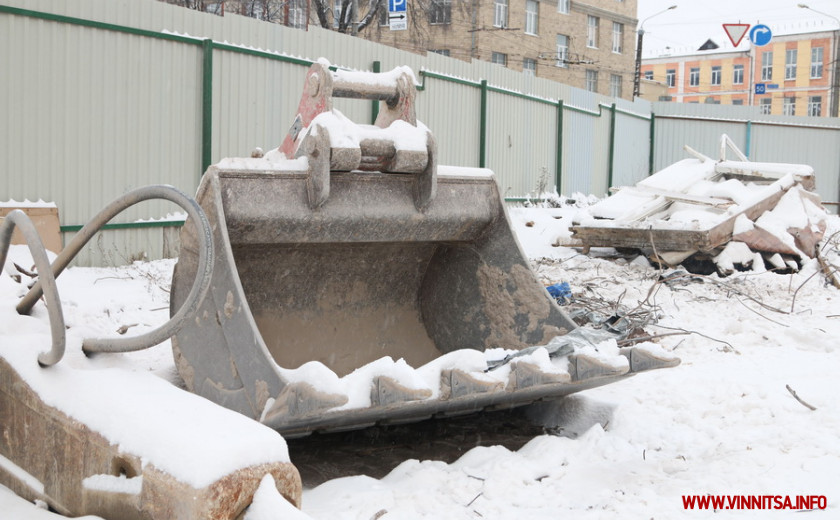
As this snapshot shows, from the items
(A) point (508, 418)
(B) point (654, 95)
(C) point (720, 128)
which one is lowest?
(A) point (508, 418)

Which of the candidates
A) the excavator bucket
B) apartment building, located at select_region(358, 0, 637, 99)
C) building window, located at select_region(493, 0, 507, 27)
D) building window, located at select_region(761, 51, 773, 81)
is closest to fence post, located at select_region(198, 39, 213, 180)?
the excavator bucket

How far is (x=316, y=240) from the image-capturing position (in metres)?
4.02

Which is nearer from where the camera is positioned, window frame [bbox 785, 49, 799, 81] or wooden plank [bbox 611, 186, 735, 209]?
wooden plank [bbox 611, 186, 735, 209]

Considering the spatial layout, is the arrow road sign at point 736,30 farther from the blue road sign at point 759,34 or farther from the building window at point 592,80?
the building window at point 592,80

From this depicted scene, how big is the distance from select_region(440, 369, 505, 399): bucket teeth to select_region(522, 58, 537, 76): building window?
3325 centimetres

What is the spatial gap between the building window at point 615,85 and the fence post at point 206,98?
33906mm

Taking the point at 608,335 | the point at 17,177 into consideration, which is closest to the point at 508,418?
the point at 608,335

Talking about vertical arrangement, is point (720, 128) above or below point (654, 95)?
below

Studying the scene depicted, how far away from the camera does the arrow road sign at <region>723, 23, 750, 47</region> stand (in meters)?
26.8

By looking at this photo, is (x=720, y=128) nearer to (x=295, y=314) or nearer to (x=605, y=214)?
(x=605, y=214)

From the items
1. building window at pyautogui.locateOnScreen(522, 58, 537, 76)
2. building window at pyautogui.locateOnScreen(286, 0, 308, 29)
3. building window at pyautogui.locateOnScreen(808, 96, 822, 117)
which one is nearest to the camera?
building window at pyautogui.locateOnScreen(286, 0, 308, 29)

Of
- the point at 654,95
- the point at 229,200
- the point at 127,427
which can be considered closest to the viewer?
the point at 127,427

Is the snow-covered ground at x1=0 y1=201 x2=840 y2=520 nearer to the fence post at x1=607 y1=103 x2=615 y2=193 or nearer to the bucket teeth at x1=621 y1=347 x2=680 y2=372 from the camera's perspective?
the bucket teeth at x1=621 y1=347 x2=680 y2=372

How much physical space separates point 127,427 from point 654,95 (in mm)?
49093
